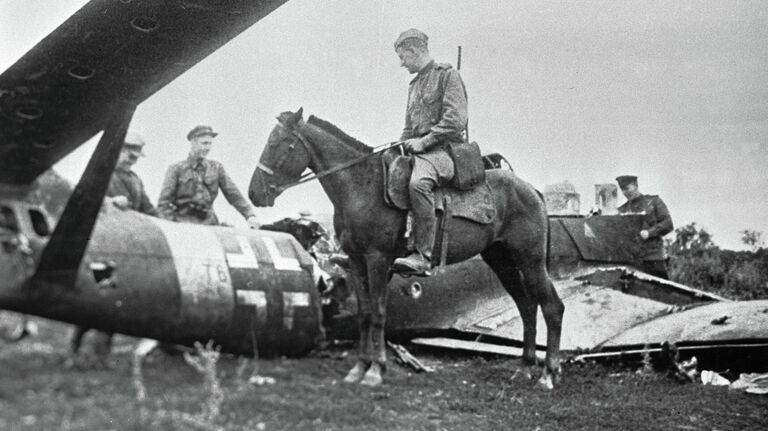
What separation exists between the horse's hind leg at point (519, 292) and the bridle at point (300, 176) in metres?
1.72

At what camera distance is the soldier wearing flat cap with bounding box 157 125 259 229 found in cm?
265

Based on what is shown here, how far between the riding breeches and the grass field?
3.84ft

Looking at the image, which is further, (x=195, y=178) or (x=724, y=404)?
(x=724, y=404)

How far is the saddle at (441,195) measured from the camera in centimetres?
575

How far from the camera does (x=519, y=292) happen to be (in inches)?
278

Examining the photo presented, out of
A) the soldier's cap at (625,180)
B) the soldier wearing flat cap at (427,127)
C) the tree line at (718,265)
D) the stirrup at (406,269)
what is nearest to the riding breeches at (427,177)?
the soldier wearing flat cap at (427,127)

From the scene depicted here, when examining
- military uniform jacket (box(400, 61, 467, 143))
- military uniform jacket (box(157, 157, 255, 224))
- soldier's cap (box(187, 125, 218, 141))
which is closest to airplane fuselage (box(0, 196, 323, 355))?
military uniform jacket (box(157, 157, 255, 224))

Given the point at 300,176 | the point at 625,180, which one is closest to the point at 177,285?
the point at 300,176

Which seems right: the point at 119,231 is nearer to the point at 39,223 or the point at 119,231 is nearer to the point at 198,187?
the point at 39,223

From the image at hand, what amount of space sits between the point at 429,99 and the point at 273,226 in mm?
1944

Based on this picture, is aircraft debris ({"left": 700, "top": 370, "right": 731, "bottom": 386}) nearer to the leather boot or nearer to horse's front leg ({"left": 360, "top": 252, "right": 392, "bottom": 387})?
the leather boot

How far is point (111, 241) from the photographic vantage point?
197 centimetres

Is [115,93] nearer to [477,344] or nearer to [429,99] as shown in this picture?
[429,99]

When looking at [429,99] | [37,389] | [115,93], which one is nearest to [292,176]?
[429,99]
